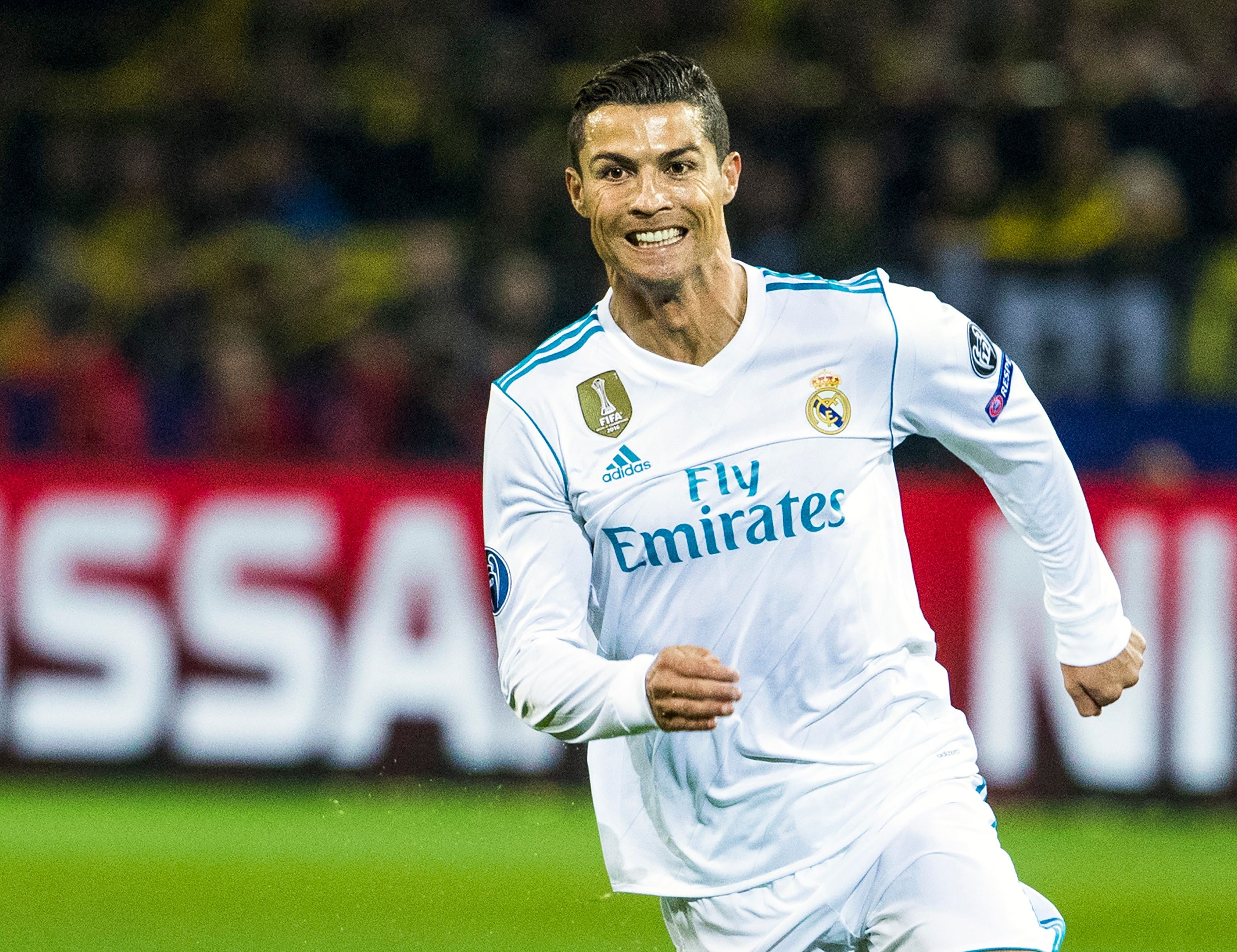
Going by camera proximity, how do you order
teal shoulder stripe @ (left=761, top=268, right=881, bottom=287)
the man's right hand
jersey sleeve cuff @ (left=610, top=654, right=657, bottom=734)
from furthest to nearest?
teal shoulder stripe @ (left=761, top=268, right=881, bottom=287)
jersey sleeve cuff @ (left=610, top=654, right=657, bottom=734)
the man's right hand

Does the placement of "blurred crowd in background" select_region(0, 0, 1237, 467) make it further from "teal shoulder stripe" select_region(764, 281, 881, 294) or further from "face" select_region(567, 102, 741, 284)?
"face" select_region(567, 102, 741, 284)

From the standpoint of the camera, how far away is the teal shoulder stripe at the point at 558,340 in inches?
141

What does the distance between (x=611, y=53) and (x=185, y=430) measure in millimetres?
4073

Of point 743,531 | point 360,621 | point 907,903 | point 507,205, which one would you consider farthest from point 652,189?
point 507,205

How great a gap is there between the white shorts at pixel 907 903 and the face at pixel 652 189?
3.70 feet

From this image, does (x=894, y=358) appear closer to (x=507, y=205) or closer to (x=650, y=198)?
(x=650, y=198)

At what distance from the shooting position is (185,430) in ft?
30.2

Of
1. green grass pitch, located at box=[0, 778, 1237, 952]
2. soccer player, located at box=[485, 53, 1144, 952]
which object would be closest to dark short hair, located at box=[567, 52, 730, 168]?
soccer player, located at box=[485, 53, 1144, 952]

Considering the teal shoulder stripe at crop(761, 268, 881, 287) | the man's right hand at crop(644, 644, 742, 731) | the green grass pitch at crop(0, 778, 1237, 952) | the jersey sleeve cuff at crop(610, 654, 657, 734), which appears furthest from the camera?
the green grass pitch at crop(0, 778, 1237, 952)

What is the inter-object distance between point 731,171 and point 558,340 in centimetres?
48

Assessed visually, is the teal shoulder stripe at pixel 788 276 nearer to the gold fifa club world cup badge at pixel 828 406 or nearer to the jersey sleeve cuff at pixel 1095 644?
the gold fifa club world cup badge at pixel 828 406

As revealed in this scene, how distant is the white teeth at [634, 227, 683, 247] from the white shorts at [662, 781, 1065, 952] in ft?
3.76

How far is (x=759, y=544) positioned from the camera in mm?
3439

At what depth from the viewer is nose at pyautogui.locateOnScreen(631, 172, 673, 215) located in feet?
11.2
